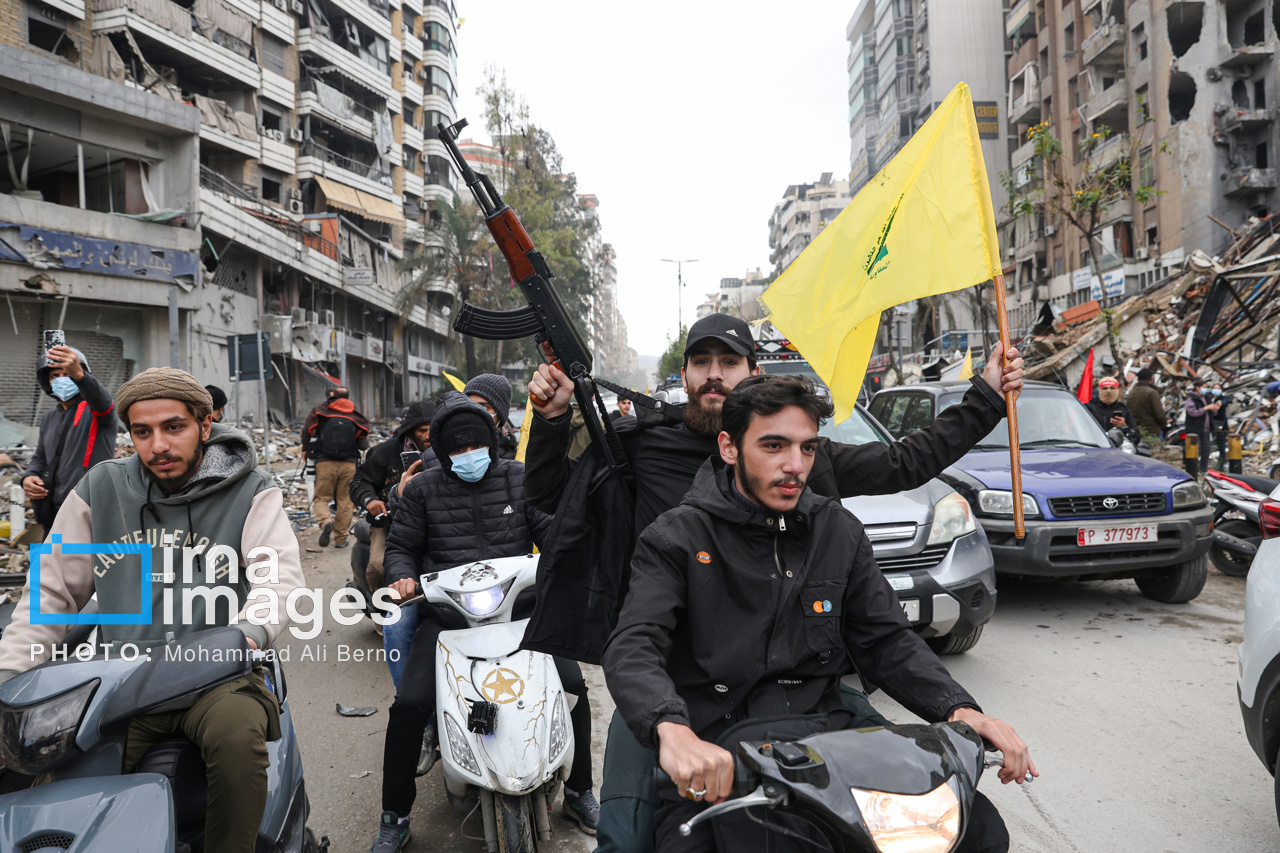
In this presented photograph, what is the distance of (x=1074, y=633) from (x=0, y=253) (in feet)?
68.6

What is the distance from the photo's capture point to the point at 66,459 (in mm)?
5859

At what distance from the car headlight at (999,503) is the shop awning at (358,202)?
1375 inches

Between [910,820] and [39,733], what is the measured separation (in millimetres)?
1898

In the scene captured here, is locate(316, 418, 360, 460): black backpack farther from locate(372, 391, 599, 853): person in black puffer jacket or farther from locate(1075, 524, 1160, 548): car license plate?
locate(1075, 524, 1160, 548): car license plate

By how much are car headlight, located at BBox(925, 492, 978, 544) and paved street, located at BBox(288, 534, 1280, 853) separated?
85 cm

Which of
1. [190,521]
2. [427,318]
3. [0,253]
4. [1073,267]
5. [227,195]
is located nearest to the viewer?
[190,521]

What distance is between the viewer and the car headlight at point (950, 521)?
523 cm

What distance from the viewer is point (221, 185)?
29328 millimetres

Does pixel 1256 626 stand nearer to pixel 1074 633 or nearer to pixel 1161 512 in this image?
pixel 1074 633

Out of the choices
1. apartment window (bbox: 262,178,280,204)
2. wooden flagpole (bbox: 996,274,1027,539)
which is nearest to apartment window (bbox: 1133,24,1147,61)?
apartment window (bbox: 262,178,280,204)

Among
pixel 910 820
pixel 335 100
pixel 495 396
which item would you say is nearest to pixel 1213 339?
pixel 495 396

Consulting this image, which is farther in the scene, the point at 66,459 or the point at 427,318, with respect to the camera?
the point at 427,318

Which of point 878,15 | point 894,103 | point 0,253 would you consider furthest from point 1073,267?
point 0,253

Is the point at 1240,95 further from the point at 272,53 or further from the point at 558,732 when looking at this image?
the point at 558,732
